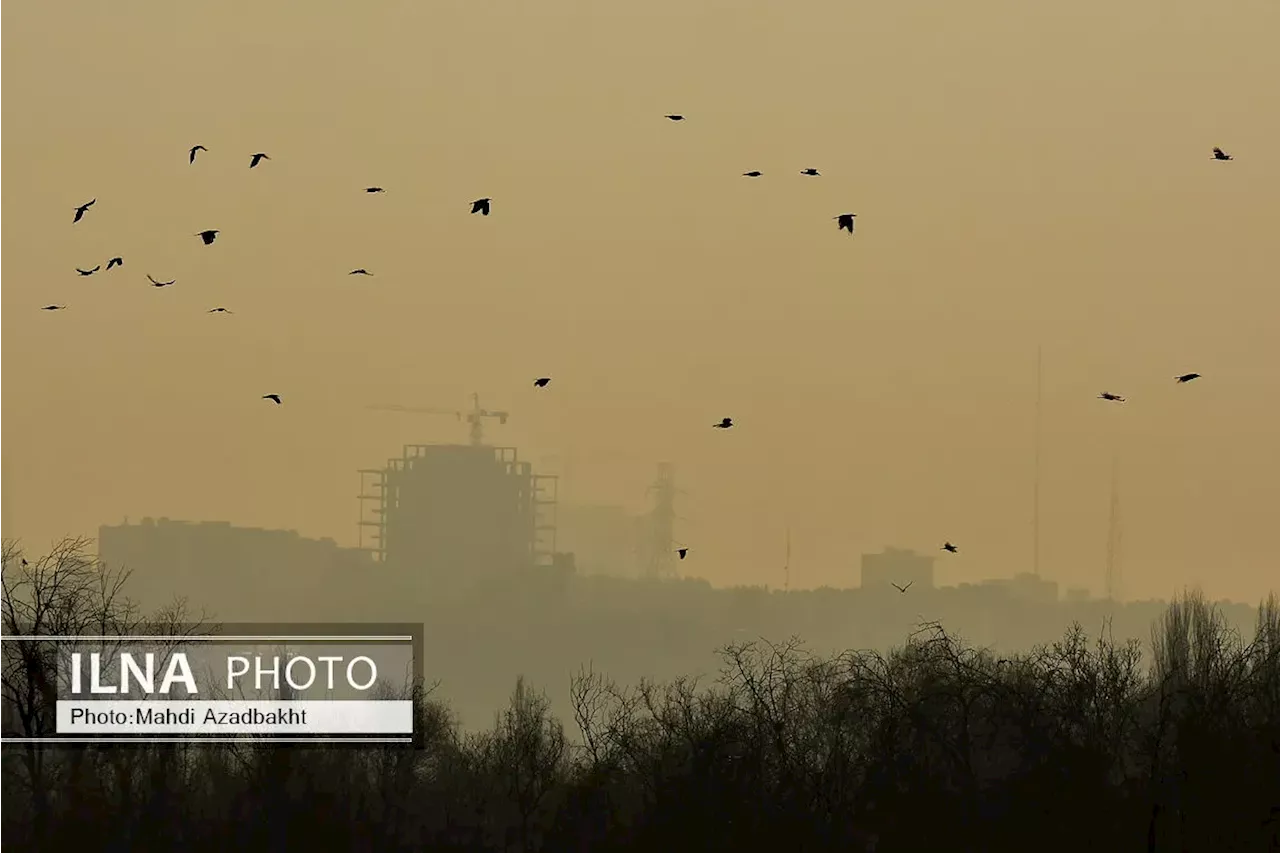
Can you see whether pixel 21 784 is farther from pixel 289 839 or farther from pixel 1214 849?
pixel 1214 849

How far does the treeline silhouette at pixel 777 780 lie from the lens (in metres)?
54.0

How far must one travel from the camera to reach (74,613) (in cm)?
5400

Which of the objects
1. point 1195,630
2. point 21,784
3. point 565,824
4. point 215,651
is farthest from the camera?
point 1195,630

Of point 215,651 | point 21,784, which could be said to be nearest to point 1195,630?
point 215,651

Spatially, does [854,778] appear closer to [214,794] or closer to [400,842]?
[400,842]

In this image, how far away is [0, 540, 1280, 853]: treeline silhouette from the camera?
54000 millimetres

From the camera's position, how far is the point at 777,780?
209 feet

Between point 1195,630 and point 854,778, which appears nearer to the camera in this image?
point 854,778

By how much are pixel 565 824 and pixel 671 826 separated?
4.25 m

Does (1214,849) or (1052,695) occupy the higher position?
(1052,695)

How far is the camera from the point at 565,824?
199 ft

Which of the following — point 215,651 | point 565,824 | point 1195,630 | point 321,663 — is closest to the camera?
point 565,824

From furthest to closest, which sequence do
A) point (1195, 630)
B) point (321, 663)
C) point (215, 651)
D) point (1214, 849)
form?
point (1195, 630)
point (321, 663)
point (215, 651)
point (1214, 849)

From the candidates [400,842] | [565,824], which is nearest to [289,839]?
[400,842]
